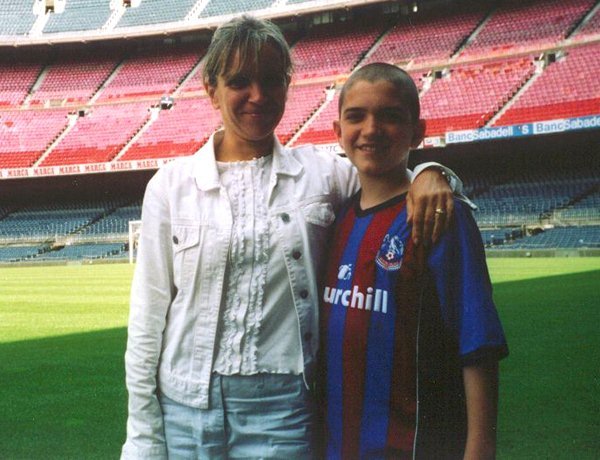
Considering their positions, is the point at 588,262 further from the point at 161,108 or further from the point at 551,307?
the point at 161,108

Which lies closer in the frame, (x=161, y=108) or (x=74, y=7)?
(x=161, y=108)

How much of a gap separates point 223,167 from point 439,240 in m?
0.83

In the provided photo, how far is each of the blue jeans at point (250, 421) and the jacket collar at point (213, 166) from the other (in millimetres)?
644

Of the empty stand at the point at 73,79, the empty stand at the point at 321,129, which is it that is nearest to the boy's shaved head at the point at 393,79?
the empty stand at the point at 321,129

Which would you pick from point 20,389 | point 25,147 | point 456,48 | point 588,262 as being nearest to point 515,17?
point 456,48

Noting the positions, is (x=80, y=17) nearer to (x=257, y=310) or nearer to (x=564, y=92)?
(x=564, y=92)

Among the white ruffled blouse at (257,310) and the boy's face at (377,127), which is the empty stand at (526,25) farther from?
the white ruffled blouse at (257,310)

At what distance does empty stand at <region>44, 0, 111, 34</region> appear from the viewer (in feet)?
138

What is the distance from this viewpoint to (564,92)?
1181 inches

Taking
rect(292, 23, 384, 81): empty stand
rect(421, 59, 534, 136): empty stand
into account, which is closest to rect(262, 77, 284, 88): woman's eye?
rect(421, 59, 534, 136): empty stand

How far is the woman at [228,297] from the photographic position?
91.5 inches

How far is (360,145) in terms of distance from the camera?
7.55 feet

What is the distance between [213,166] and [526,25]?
1360 inches

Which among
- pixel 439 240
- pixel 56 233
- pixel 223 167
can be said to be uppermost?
pixel 56 233
